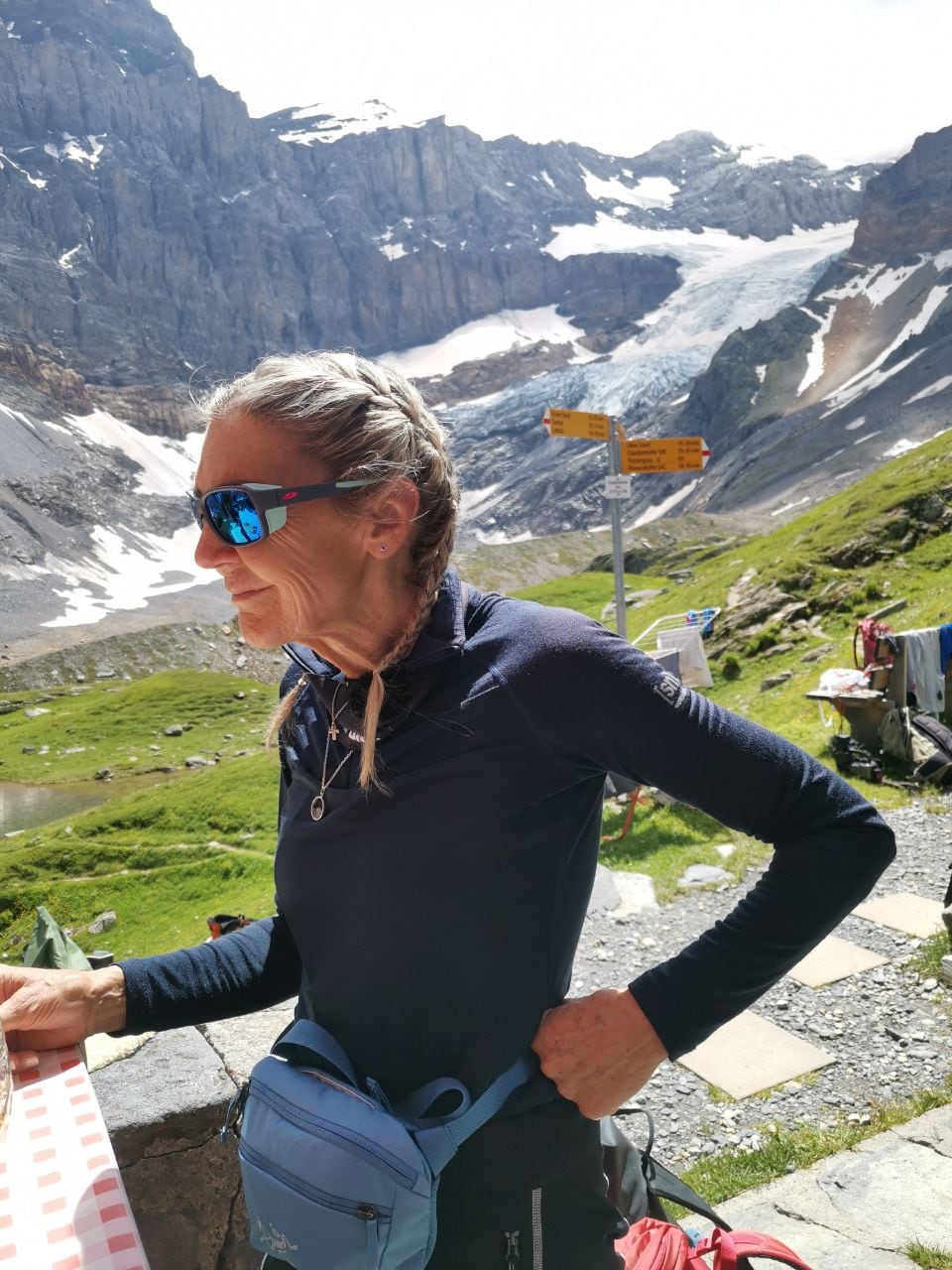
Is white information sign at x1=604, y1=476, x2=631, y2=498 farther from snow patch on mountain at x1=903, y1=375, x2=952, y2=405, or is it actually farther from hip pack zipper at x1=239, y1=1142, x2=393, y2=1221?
snow patch on mountain at x1=903, y1=375, x2=952, y2=405

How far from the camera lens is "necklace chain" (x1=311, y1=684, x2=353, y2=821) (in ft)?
6.91

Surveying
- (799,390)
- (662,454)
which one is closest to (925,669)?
(662,454)

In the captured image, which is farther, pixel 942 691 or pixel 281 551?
pixel 942 691

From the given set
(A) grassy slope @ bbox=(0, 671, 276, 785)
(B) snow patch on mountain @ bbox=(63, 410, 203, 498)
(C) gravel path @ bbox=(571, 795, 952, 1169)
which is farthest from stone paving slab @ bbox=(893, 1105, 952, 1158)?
(B) snow patch on mountain @ bbox=(63, 410, 203, 498)

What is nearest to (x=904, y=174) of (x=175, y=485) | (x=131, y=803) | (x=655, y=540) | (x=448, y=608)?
(x=655, y=540)

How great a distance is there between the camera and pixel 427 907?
6.30 ft

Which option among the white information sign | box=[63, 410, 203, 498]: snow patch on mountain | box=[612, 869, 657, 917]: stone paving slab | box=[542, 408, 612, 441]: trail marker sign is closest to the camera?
box=[612, 869, 657, 917]: stone paving slab

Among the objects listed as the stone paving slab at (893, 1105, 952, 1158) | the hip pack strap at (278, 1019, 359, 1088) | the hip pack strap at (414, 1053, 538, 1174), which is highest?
the hip pack strap at (278, 1019, 359, 1088)

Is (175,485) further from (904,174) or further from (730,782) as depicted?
(730,782)

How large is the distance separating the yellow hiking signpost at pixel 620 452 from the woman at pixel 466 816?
9977mm

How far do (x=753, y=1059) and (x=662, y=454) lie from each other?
26.9ft

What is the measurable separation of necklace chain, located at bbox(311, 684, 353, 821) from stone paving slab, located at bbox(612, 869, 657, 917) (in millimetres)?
7914

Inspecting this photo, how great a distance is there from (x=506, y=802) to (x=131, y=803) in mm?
30421

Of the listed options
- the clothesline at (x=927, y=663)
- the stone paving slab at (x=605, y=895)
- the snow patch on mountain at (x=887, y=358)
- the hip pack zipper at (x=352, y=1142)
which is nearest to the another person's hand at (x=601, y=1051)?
the hip pack zipper at (x=352, y=1142)
